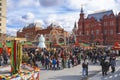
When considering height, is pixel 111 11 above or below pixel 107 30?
above

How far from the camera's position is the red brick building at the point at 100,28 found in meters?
79.1

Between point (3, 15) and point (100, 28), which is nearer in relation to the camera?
Result: point (100, 28)

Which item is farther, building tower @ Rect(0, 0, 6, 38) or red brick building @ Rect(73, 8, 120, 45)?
building tower @ Rect(0, 0, 6, 38)

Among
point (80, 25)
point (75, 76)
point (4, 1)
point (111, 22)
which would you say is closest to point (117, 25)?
point (111, 22)

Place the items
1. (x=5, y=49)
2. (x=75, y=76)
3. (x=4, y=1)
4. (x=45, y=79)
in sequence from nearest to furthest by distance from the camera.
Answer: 1. (x=45, y=79)
2. (x=75, y=76)
3. (x=5, y=49)
4. (x=4, y=1)

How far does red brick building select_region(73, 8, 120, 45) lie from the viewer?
260 feet

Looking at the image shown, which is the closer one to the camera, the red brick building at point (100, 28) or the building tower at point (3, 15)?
the red brick building at point (100, 28)

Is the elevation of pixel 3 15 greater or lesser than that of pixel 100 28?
greater

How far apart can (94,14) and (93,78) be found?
238ft

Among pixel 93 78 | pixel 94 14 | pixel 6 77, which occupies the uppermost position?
A: pixel 94 14

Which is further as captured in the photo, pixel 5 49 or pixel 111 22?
pixel 111 22

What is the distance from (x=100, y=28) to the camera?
82.9 m

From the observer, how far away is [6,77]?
500 inches

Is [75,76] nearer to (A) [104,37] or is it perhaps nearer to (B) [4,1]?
(A) [104,37]
